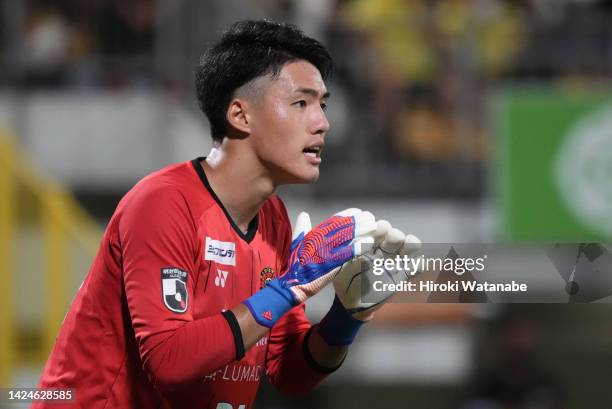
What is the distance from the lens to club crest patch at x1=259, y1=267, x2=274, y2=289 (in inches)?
174

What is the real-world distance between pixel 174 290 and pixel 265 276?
58 centimetres

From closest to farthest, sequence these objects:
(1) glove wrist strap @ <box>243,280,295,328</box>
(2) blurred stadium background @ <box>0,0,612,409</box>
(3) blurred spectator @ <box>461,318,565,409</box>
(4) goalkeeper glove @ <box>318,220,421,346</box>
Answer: (1) glove wrist strap @ <box>243,280,295,328</box> < (4) goalkeeper glove @ <box>318,220,421,346</box> < (3) blurred spectator @ <box>461,318,565,409</box> < (2) blurred stadium background @ <box>0,0,612,409</box>

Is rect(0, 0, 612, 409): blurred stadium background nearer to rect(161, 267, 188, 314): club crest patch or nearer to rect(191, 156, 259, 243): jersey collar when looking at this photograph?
rect(191, 156, 259, 243): jersey collar

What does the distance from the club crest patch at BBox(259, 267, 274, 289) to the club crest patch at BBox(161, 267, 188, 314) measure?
19.6 inches

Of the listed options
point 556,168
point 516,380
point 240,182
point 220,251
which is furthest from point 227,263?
point 556,168

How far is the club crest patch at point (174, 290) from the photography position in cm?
391

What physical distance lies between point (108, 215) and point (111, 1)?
1.80 m

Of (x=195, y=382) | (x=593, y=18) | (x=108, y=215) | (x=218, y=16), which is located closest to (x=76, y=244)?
(x=108, y=215)

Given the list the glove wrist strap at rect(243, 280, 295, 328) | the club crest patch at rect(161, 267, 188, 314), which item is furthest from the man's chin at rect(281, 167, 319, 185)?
the club crest patch at rect(161, 267, 188, 314)

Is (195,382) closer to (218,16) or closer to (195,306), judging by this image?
(195,306)

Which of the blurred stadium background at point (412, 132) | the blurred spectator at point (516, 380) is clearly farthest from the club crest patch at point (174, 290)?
the blurred spectator at point (516, 380)

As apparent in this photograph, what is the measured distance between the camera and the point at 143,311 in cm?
390

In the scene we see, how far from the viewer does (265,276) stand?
4453mm

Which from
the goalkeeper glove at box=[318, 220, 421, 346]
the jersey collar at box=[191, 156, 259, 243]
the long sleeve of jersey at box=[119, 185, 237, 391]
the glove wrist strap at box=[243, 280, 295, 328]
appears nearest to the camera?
the long sleeve of jersey at box=[119, 185, 237, 391]
